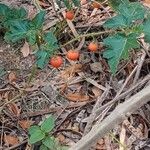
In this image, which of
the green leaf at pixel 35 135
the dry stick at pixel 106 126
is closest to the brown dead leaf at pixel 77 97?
the green leaf at pixel 35 135

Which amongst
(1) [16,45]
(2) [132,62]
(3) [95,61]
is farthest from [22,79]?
(2) [132,62]

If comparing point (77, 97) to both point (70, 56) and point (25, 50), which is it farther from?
point (25, 50)

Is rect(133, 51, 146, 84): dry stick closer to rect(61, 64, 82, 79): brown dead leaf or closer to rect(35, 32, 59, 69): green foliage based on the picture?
rect(61, 64, 82, 79): brown dead leaf

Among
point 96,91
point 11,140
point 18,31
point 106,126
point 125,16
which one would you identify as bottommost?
point 11,140

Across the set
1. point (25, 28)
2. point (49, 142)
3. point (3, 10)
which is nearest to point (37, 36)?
point (25, 28)

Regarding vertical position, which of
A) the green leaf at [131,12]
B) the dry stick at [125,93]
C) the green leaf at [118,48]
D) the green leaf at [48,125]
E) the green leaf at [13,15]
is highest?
the green leaf at [131,12]

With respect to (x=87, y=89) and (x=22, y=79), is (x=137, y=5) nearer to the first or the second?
(x=87, y=89)

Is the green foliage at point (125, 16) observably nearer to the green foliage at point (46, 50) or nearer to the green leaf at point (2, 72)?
the green foliage at point (46, 50)
